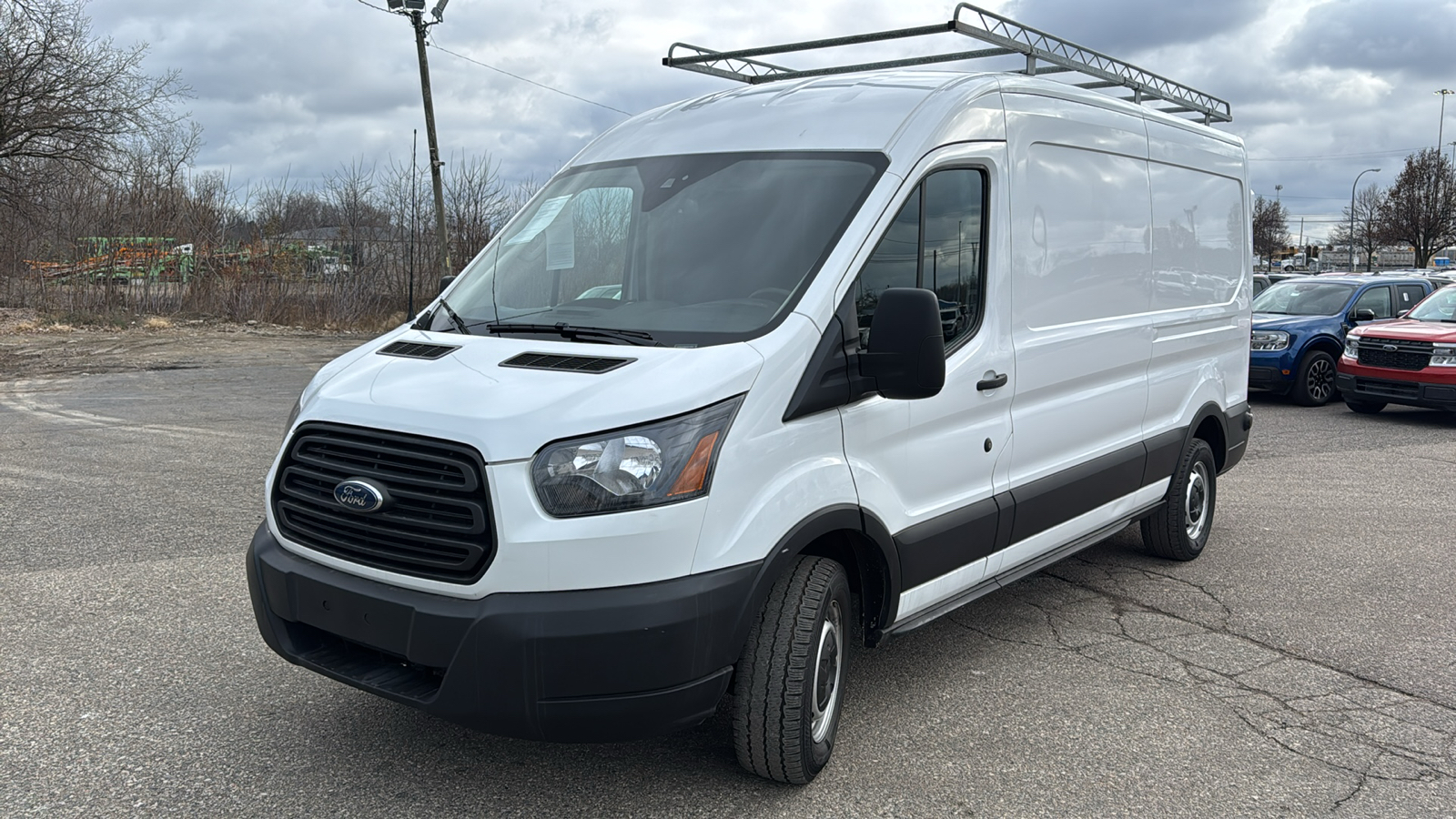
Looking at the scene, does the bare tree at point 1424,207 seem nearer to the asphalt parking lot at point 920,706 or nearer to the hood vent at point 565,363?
the asphalt parking lot at point 920,706

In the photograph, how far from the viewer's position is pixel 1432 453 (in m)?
10.5

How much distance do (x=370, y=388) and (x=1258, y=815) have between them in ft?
10.2

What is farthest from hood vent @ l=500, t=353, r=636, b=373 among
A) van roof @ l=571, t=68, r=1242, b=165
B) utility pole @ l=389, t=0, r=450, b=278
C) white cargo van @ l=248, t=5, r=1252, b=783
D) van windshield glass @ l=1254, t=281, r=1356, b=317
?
utility pole @ l=389, t=0, r=450, b=278

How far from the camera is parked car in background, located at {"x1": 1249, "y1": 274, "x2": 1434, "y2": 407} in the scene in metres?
14.1

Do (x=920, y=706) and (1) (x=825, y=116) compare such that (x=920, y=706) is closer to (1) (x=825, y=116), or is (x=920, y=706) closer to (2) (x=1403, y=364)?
(1) (x=825, y=116)

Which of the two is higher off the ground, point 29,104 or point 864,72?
point 29,104

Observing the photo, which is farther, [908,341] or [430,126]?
[430,126]

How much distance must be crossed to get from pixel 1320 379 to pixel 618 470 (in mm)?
13814

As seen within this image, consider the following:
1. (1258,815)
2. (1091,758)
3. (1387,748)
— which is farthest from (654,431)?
(1387,748)

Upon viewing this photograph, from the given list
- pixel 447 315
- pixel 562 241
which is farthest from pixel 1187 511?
pixel 447 315

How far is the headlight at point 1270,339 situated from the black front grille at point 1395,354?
1186 mm

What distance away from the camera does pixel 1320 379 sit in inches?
565

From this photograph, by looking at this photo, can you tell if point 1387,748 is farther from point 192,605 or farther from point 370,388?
point 192,605

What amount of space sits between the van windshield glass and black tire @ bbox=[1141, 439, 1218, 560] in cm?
A: 981
